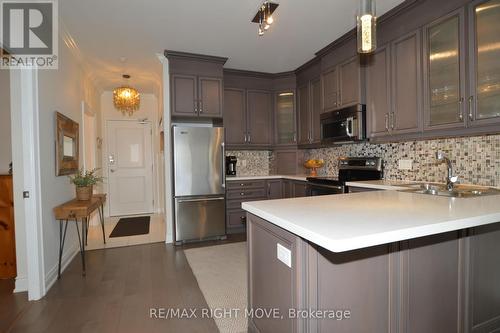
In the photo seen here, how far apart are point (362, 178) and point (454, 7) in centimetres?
185

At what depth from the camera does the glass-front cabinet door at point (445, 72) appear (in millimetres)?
2150

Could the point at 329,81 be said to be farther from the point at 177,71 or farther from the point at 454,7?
the point at 177,71

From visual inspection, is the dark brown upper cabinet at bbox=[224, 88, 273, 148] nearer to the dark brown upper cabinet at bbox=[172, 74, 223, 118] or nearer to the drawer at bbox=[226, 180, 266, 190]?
the dark brown upper cabinet at bbox=[172, 74, 223, 118]

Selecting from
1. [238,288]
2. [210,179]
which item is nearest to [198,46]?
[210,179]

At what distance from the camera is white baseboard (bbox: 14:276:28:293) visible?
2.41m

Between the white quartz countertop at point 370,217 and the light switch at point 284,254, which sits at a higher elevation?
the white quartz countertop at point 370,217

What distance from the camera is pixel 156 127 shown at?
595cm

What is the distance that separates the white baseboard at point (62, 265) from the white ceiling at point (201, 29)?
2590 mm

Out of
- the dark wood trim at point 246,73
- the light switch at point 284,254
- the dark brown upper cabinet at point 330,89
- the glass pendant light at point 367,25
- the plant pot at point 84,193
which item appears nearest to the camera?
the light switch at point 284,254

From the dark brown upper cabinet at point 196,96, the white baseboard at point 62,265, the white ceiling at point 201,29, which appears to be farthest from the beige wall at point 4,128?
the dark brown upper cabinet at point 196,96

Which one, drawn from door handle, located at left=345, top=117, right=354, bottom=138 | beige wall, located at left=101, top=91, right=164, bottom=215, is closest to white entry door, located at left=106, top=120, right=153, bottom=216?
beige wall, located at left=101, top=91, right=164, bottom=215

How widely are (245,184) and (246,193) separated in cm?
15

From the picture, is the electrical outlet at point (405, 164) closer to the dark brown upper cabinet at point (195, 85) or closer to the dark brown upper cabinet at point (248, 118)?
the dark brown upper cabinet at point (248, 118)

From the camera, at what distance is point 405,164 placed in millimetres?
2979
